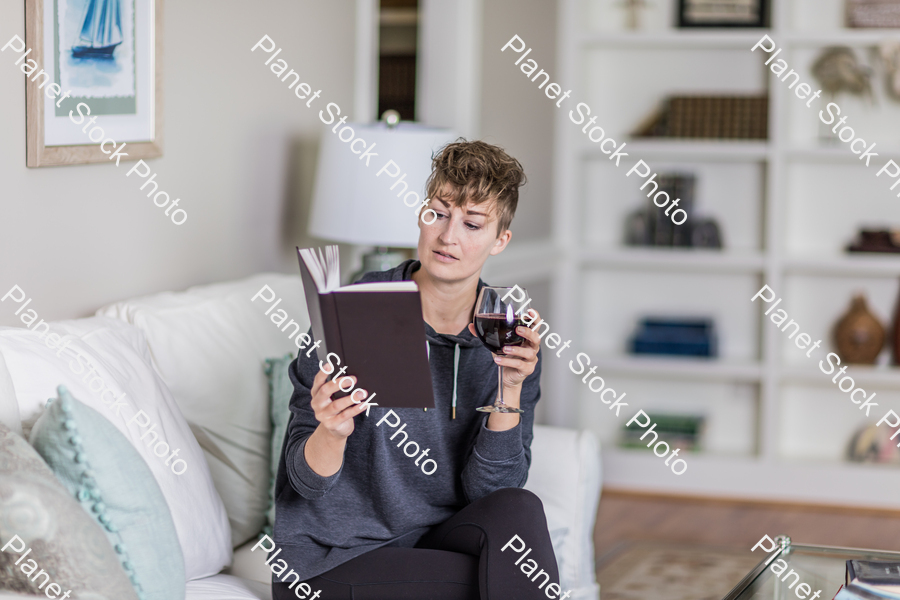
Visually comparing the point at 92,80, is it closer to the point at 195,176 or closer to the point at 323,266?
the point at 195,176

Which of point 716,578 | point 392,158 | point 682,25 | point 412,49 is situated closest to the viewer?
point 392,158

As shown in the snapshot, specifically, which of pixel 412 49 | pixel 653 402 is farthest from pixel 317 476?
pixel 412 49

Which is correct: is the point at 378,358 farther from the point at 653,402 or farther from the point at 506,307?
the point at 653,402

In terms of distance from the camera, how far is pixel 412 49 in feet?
14.0

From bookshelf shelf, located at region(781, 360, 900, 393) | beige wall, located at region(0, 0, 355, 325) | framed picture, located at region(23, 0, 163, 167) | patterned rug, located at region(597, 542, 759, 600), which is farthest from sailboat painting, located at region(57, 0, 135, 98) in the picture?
bookshelf shelf, located at region(781, 360, 900, 393)

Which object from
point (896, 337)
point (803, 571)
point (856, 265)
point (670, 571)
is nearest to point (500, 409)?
point (803, 571)

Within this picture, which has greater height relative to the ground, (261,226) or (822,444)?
(261,226)

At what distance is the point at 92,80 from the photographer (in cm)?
177

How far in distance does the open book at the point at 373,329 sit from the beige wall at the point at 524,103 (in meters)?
2.24

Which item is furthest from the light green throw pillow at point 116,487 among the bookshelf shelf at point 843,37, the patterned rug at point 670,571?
the bookshelf shelf at point 843,37

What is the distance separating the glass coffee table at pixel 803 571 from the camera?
1666mm

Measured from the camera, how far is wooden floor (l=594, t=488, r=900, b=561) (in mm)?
3102

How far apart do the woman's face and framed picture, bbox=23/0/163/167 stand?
27.3 inches

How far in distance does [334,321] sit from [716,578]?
6.41 ft
